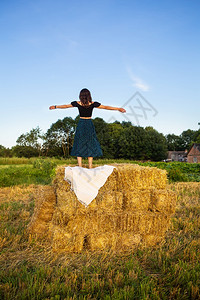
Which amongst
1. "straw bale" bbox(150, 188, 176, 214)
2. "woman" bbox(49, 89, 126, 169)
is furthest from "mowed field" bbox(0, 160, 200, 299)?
"woman" bbox(49, 89, 126, 169)

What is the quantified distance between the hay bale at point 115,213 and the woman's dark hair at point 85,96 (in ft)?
5.46

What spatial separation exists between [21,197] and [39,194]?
3.79 metres

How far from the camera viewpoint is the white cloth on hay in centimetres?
418

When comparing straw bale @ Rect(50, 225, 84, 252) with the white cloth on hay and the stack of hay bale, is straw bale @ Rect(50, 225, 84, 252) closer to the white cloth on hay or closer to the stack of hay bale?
the stack of hay bale

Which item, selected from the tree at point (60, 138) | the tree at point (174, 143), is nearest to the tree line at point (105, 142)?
the tree at point (60, 138)

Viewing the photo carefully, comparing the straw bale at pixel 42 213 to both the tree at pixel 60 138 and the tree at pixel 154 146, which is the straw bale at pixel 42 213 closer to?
the tree at pixel 60 138

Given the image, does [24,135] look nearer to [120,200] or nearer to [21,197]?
[21,197]

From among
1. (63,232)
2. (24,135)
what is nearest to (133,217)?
(63,232)

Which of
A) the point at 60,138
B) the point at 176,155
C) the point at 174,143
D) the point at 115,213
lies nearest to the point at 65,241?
the point at 115,213

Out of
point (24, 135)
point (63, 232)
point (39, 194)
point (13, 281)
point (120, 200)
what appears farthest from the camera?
point (24, 135)

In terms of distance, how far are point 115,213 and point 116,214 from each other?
0.03 meters

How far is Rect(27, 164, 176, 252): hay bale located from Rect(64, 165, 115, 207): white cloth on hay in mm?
100

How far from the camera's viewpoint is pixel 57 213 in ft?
14.0

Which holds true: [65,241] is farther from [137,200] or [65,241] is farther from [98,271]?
[137,200]
